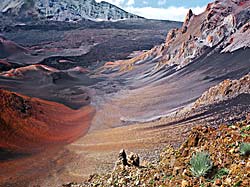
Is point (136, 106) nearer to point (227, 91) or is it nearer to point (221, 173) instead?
point (227, 91)

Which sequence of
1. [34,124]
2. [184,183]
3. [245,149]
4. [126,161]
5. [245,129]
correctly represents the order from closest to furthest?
[245,149]
[184,183]
[245,129]
[126,161]
[34,124]

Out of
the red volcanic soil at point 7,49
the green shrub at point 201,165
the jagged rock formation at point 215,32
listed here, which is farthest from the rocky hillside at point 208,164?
the red volcanic soil at point 7,49

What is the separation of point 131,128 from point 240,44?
12.3m

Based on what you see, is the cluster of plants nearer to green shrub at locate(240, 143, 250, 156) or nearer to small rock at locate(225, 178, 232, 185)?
green shrub at locate(240, 143, 250, 156)

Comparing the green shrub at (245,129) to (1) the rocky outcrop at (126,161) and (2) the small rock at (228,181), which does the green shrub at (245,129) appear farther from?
(1) the rocky outcrop at (126,161)

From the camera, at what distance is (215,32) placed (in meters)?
32.7

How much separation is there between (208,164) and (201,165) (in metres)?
0.09

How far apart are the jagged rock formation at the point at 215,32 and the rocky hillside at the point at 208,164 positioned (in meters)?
20.8

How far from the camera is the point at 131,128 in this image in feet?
63.7

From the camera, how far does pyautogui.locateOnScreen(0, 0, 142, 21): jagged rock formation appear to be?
12306 cm

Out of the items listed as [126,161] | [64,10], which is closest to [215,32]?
[126,161]

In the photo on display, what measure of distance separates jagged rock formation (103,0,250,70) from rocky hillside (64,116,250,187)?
20821mm

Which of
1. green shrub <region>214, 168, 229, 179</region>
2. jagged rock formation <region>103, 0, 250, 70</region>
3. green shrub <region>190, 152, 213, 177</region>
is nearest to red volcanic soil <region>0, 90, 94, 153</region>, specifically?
jagged rock formation <region>103, 0, 250, 70</region>

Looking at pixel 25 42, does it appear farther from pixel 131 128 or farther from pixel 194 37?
pixel 131 128
